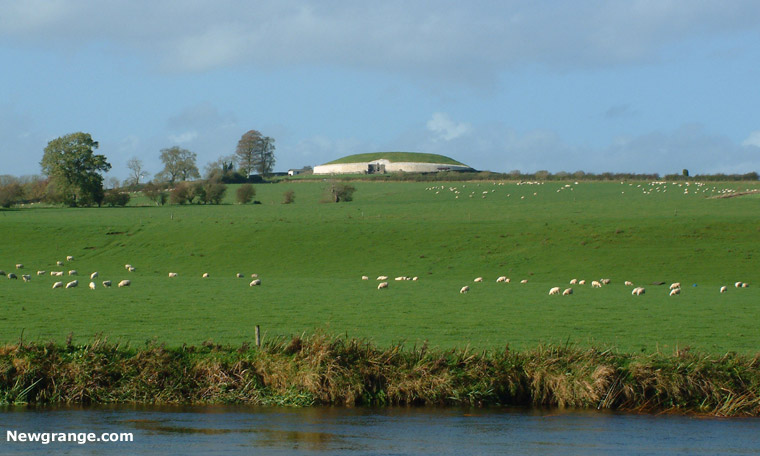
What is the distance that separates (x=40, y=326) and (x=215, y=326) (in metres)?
5.09

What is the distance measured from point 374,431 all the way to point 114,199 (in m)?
96.7

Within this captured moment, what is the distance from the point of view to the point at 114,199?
351 ft

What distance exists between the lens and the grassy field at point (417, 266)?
2545 cm

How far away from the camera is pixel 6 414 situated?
17766 millimetres

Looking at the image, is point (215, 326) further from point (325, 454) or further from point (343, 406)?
point (325, 454)

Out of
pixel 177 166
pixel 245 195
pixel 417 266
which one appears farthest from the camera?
pixel 177 166

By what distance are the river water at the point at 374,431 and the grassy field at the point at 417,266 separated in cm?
389

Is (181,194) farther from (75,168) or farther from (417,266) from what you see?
(417,266)

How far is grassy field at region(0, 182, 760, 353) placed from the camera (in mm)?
25453

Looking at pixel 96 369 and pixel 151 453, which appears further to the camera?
pixel 96 369

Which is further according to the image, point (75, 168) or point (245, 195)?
point (245, 195)

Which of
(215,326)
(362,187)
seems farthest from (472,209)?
(215,326)

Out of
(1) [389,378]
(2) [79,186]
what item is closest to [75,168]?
(2) [79,186]

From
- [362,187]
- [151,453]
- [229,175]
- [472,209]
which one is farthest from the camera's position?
[229,175]
